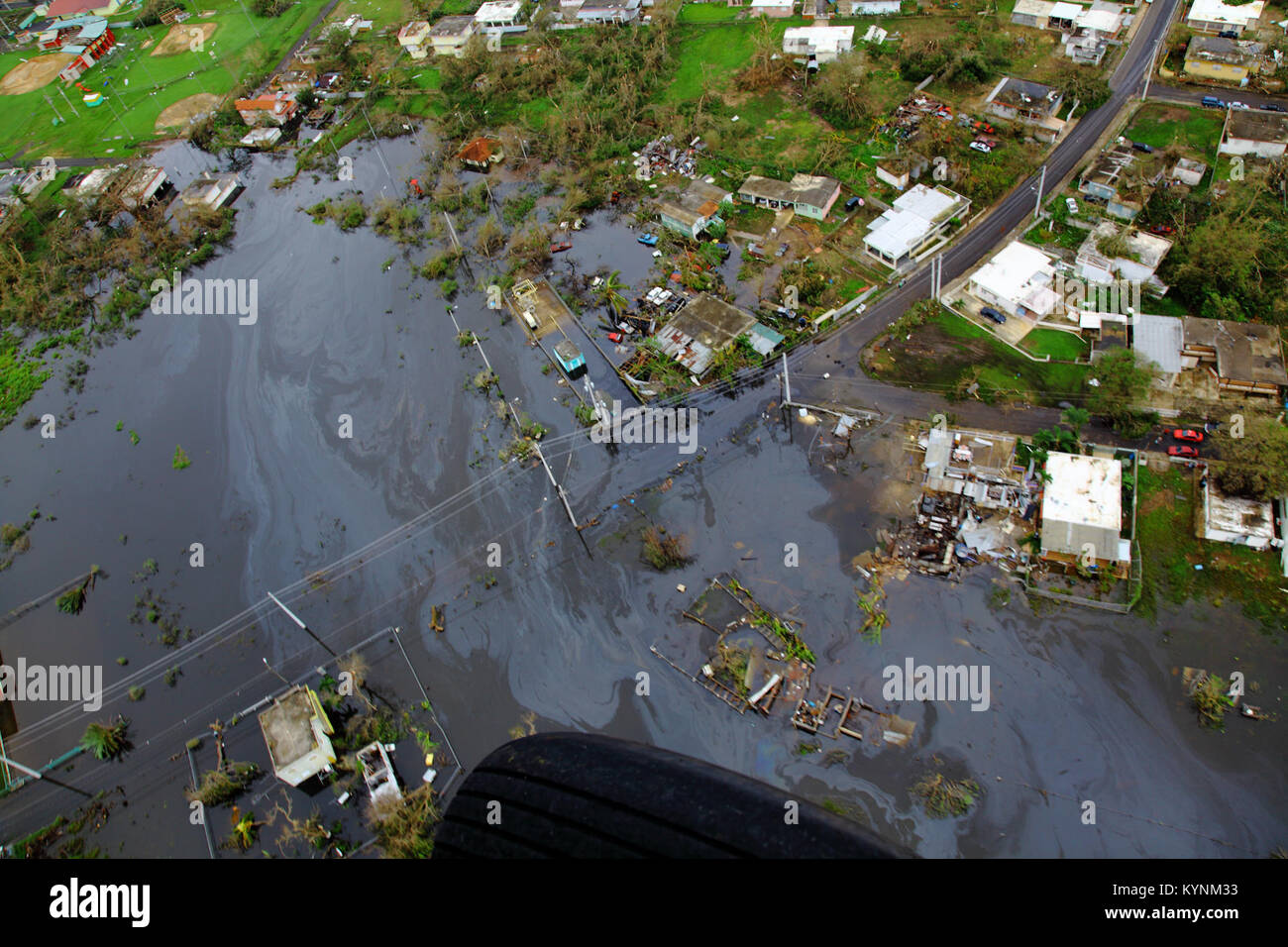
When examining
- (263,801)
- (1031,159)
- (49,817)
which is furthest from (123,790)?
(1031,159)

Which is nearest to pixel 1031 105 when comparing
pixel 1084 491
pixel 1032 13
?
pixel 1032 13

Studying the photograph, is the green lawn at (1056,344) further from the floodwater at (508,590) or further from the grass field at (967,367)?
the floodwater at (508,590)

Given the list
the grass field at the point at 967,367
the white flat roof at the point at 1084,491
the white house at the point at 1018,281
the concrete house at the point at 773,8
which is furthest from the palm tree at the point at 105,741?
the concrete house at the point at 773,8

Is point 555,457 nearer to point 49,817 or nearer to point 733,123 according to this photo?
Result: point 49,817

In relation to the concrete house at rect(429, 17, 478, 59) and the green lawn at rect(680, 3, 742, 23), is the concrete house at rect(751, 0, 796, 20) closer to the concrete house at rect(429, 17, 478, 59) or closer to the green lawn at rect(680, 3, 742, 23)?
the green lawn at rect(680, 3, 742, 23)

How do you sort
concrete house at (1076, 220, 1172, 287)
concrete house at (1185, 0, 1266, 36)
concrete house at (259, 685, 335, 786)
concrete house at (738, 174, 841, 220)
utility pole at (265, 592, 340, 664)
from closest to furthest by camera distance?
concrete house at (259, 685, 335, 786) → utility pole at (265, 592, 340, 664) → concrete house at (1076, 220, 1172, 287) → concrete house at (738, 174, 841, 220) → concrete house at (1185, 0, 1266, 36)

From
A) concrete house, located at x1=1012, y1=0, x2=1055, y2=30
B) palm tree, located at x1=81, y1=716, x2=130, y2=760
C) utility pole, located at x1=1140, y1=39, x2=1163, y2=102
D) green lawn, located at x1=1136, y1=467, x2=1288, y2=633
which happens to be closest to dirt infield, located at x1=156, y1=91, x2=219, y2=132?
palm tree, located at x1=81, y1=716, x2=130, y2=760

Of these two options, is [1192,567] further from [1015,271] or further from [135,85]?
[135,85]
